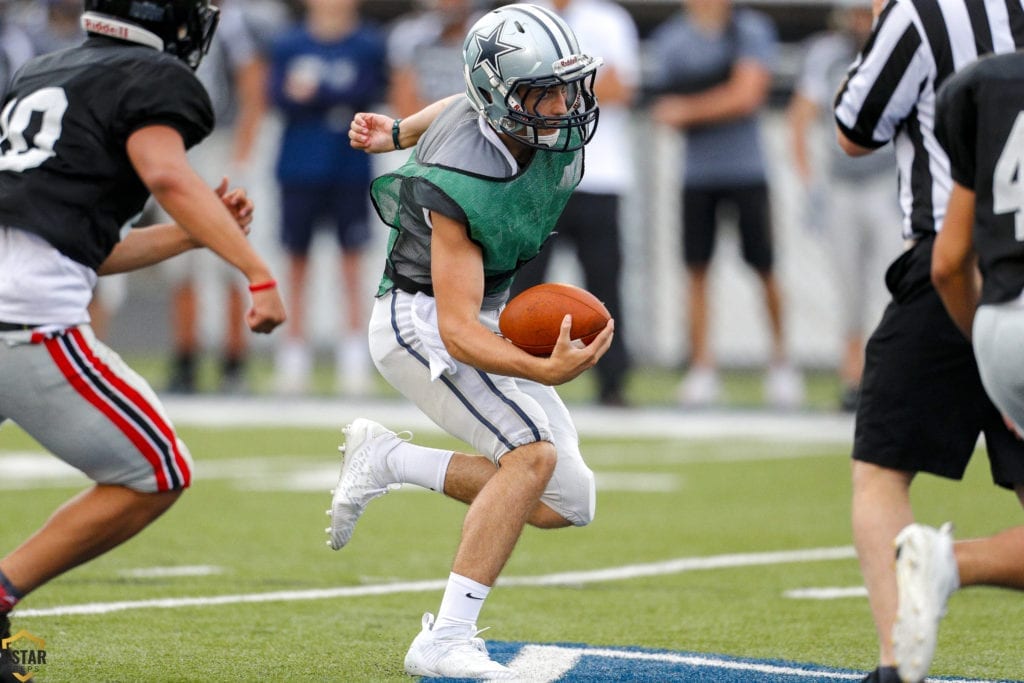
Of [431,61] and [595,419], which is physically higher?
[431,61]

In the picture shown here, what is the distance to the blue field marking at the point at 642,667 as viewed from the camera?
4109 millimetres

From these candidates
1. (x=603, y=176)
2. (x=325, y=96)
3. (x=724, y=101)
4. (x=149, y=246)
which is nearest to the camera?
(x=149, y=246)

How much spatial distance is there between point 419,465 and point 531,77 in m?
1.19

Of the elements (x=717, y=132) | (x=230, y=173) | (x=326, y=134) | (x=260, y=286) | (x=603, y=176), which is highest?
(x=260, y=286)

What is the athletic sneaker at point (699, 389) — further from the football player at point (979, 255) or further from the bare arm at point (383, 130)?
the football player at point (979, 255)

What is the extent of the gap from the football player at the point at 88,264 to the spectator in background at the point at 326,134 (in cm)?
667

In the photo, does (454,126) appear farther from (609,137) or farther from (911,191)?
(609,137)

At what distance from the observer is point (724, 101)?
34.4 ft

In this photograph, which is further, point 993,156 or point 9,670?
point 9,670

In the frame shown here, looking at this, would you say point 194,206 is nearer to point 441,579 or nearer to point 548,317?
point 548,317

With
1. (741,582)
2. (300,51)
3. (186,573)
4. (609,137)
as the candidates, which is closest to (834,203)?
(609,137)

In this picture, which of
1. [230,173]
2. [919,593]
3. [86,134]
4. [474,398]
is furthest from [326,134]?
[919,593]

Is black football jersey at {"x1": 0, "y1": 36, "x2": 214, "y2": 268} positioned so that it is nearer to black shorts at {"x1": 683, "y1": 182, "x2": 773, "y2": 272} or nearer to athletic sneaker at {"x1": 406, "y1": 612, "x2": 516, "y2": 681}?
athletic sneaker at {"x1": 406, "y1": 612, "x2": 516, "y2": 681}

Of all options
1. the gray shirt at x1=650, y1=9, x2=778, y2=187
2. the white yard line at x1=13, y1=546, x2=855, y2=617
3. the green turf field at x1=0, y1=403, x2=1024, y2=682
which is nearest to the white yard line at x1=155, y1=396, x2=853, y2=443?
the green turf field at x1=0, y1=403, x2=1024, y2=682
